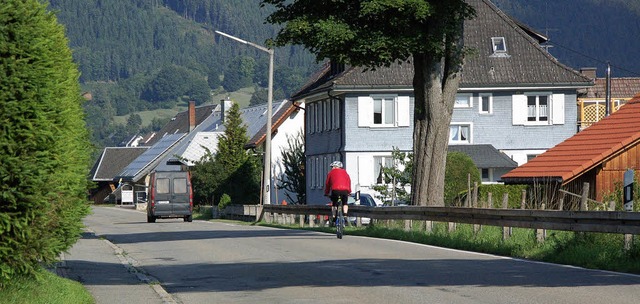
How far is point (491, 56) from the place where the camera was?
208 feet

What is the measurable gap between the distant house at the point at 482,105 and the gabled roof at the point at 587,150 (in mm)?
20070

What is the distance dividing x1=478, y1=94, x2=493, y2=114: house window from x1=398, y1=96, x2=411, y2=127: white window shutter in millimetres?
3666

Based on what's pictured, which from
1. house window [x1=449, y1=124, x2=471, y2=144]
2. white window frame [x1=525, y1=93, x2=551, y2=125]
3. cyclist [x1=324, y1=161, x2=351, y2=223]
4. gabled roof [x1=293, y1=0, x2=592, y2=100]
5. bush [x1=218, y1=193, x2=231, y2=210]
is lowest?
bush [x1=218, y1=193, x2=231, y2=210]

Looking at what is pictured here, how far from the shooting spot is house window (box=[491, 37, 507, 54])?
63438mm

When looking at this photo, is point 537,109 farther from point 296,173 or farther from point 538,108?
point 296,173

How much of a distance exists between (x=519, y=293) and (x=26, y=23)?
5.74 metres

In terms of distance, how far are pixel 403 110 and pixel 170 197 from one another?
15415 millimetres

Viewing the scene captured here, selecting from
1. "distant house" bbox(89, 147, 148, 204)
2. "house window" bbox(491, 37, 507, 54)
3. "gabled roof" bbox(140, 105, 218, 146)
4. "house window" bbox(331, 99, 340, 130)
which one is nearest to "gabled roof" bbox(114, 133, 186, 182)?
"gabled roof" bbox(140, 105, 218, 146)

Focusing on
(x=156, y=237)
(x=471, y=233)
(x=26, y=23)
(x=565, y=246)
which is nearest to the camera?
(x=26, y=23)

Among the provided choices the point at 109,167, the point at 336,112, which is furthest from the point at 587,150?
the point at 109,167

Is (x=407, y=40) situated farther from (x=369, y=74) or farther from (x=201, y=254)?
(x=369, y=74)

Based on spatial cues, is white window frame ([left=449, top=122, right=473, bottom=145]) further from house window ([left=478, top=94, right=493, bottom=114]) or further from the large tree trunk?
the large tree trunk

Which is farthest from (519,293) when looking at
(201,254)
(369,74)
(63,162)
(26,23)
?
(369,74)

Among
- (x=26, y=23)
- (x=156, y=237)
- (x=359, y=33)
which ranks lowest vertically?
(x=156, y=237)
